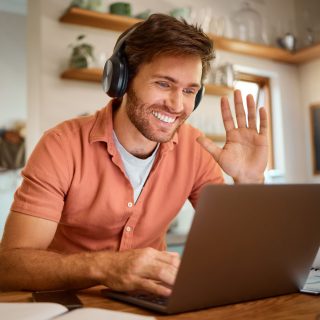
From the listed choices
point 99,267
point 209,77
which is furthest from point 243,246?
point 209,77

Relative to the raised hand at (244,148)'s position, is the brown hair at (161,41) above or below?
above

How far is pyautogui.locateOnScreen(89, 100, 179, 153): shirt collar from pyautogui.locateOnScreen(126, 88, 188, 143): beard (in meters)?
0.05

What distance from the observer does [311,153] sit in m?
4.16

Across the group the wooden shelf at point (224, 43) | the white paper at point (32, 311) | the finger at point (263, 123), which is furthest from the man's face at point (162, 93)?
the wooden shelf at point (224, 43)

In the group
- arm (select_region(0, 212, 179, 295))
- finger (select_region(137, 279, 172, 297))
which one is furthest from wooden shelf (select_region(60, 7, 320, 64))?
finger (select_region(137, 279, 172, 297))

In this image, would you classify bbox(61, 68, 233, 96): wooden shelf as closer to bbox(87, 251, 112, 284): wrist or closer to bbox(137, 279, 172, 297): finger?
bbox(87, 251, 112, 284): wrist

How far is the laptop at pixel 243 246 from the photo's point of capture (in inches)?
25.7

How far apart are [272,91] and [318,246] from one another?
345 cm

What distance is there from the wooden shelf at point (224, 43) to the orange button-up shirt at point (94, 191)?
1.65 m

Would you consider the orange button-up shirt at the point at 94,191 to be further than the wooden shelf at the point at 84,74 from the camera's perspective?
No

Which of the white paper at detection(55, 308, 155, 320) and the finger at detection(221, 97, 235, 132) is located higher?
the finger at detection(221, 97, 235, 132)

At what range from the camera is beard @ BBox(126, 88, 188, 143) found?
53.9 inches

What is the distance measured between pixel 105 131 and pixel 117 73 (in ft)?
0.60

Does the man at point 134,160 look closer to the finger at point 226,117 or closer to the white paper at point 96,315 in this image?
the finger at point 226,117
